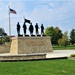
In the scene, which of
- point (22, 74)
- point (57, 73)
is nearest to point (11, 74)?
point (22, 74)

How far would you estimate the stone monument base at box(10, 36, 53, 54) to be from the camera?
33.7 m

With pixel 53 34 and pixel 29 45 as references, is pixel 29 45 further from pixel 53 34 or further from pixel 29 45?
pixel 53 34

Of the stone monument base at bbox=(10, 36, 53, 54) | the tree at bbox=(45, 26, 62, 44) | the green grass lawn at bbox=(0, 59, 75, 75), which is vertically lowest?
the green grass lawn at bbox=(0, 59, 75, 75)

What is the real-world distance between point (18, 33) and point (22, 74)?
23846mm

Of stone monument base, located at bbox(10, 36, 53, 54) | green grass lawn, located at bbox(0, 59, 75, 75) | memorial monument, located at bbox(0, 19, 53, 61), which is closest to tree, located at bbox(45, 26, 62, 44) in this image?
memorial monument, located at bbox(0, 19, 53, 61)

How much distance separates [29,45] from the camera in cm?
3456

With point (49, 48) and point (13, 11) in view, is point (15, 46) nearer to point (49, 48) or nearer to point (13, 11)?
point (49, 48)

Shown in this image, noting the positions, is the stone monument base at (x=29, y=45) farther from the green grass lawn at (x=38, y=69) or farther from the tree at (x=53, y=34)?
the tree at (x=53, y=34)

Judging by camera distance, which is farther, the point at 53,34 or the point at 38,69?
the point at 53,34

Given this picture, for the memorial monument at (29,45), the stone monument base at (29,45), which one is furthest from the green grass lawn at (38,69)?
the stone monument base at (29,45)

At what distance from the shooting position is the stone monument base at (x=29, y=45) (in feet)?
111

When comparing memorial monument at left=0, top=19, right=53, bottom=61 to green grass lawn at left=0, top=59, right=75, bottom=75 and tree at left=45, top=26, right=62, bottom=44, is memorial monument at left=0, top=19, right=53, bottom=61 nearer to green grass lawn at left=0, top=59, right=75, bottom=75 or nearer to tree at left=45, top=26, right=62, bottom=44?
green grass lawn at left=0, top=59, right=75, bottom=75

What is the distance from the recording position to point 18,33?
34719 mm

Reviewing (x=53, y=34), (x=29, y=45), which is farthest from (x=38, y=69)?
(x=53, y=34)
